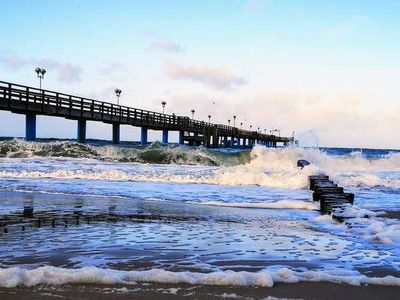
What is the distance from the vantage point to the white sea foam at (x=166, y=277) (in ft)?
12.3

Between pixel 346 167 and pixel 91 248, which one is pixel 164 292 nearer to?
pixel 91 248

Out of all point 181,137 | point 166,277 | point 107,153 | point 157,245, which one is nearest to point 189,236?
point 157,245

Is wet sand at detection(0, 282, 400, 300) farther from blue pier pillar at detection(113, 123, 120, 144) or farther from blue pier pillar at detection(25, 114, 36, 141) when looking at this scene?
blue pier pillar at detection(113, 123, 120, 144)

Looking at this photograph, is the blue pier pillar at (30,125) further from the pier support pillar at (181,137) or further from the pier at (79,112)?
the pier support pillar at (181,137)

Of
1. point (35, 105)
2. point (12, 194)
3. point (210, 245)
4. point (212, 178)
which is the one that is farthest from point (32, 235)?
point (35, 105)

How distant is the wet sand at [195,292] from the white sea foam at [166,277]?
0.34 feet

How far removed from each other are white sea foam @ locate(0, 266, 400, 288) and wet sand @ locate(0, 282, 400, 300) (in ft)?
0.34

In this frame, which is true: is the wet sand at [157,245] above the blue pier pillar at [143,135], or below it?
below

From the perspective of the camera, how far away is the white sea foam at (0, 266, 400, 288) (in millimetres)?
3740

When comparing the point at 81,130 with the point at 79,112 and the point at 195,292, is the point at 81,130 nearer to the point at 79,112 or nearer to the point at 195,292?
the point at 79,112

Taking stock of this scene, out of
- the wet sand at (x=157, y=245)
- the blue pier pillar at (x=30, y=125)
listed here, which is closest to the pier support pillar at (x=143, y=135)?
the blue pier pillar at (x=30, y=125)

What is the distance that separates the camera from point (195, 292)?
3.53 meters

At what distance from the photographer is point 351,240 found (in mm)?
5836

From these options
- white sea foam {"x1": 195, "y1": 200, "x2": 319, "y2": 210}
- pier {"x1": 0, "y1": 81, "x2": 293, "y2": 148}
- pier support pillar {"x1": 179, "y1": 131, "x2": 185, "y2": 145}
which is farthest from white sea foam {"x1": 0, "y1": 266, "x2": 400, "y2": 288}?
pier support pillar {"x1": 179, "y1": 131, "x2": 185, "y2": 145}
